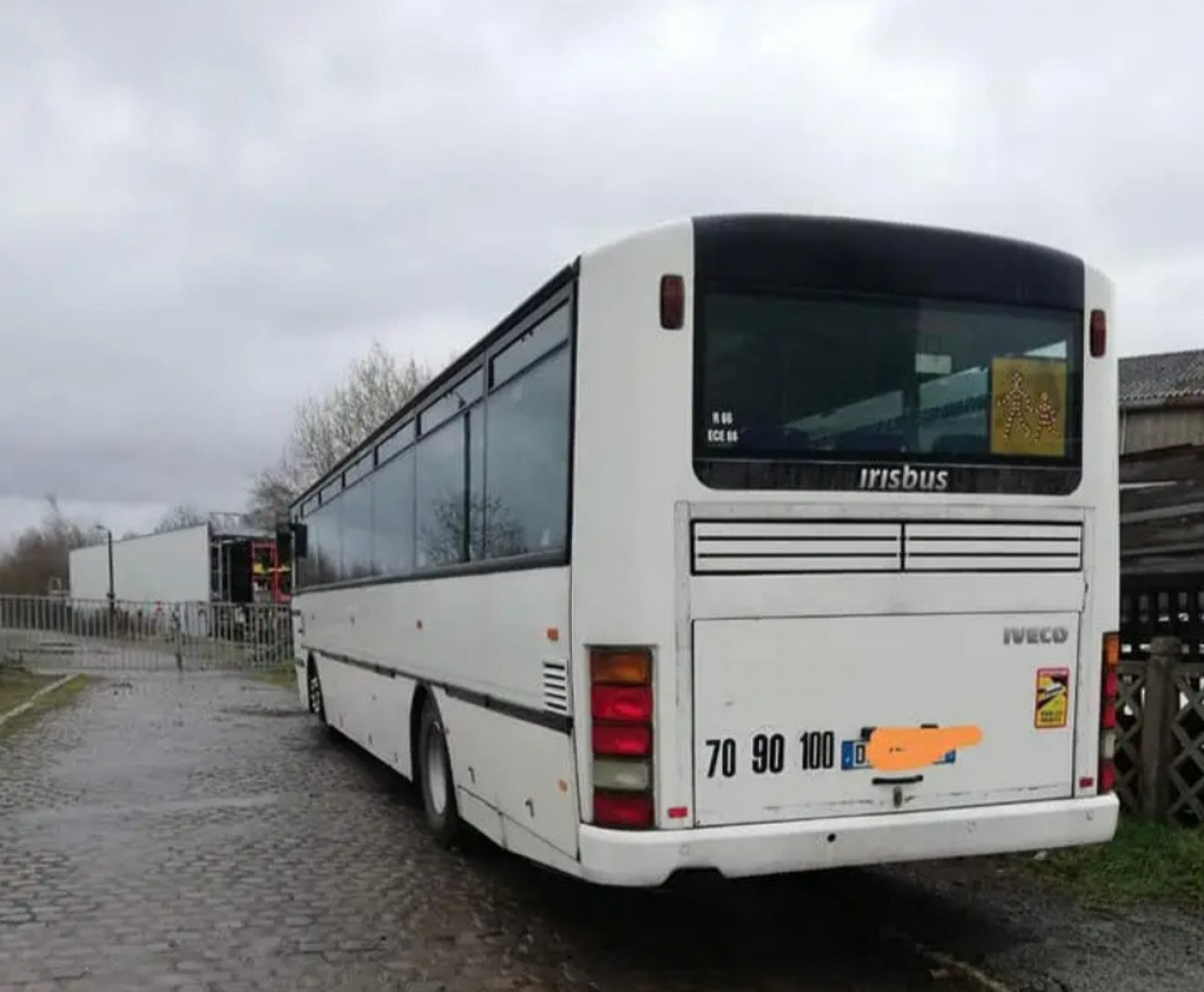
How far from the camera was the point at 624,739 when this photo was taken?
502cm

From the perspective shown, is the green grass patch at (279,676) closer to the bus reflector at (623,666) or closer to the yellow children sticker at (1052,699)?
the bus reflector at (623,666)

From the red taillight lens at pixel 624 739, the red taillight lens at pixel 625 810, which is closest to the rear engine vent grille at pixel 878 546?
the red taillight lens at pixel 624 739

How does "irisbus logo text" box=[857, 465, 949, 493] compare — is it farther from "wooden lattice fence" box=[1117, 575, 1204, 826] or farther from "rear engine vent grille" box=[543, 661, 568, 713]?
"wooden lattice fence" box=[1117, 575, 1204, 826]

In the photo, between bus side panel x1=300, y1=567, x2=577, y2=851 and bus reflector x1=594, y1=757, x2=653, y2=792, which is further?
bus side panel x1=300, y1=567, x2=577, y2=851

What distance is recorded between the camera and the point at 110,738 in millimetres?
14734

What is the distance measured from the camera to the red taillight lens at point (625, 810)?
16.4ft

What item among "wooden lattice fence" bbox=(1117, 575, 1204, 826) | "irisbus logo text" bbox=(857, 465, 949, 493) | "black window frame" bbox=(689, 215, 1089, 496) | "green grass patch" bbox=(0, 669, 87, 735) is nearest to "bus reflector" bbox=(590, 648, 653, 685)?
"black window frame" bbox=(689, 215, 1089, 496)

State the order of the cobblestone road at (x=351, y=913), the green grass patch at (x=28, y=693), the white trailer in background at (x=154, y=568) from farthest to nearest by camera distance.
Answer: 1. the white trailer in background at (x=154, y=568)
2. the green grass patch at (x=28, y=693)
3. the cobblestone road at (x=351, y=913)

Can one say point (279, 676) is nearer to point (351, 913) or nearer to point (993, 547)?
point (351, 913)

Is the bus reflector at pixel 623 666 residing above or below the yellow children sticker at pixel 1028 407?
below

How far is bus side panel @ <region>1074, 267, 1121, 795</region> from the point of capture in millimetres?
5695

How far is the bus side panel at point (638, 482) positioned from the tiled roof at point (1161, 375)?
4319 cm

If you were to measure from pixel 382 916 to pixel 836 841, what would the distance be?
274cm

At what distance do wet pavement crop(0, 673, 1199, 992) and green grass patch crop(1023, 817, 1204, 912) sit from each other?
1.93 ft
